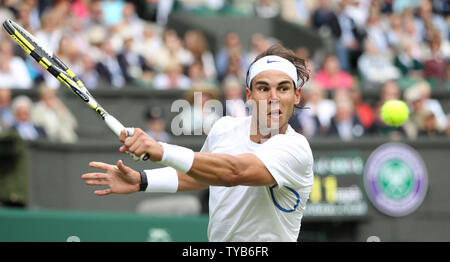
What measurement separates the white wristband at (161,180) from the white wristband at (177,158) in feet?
2.82

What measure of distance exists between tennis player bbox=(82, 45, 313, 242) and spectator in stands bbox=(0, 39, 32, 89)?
25.6ft

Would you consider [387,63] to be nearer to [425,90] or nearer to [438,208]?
[425,90]

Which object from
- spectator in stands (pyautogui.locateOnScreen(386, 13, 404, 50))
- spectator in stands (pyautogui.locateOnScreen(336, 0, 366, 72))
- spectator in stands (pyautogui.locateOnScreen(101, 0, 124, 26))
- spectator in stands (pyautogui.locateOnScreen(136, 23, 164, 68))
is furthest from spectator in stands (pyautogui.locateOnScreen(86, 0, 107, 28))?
spectator in stands (pyautogui.locateOnScreen(386, 13, 404, 50))

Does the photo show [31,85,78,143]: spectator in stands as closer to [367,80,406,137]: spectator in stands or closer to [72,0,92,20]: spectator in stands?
[72,0,92,20]: spectator in stands

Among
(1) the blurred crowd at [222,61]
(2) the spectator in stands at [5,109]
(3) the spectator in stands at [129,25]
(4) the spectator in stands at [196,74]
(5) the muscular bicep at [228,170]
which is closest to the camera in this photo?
(5) the muscular bicep at [228,170]

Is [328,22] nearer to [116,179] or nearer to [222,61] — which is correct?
[222,61]

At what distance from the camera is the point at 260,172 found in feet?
18.7

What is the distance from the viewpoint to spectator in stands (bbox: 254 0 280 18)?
19250 millimetres

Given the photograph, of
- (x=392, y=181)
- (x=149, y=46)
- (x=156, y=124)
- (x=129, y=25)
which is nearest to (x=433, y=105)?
(x=392, y=181)

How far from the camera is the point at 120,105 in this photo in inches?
577

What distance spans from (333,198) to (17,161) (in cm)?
498

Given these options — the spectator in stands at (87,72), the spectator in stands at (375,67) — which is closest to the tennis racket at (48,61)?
the spectator in stands at (87,72)

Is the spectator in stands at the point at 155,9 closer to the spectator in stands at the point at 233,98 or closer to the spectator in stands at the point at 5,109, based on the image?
the spectator in stands at the point at 233,98

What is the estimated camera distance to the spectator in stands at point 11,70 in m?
13.6
